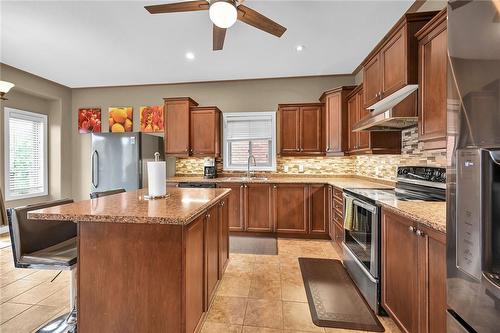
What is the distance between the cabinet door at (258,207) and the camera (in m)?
3.82

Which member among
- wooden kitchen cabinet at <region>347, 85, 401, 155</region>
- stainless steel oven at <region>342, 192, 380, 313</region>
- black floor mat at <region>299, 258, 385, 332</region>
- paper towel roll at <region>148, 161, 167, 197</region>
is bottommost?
black floor mat at <region>299, 258, 385, 332</region>

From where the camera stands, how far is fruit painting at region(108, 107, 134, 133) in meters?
4.79

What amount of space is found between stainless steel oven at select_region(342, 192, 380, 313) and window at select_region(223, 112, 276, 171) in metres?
2.02

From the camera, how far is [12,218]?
1535 mm

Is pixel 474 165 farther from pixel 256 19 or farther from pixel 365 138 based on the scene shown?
pixel 365 138

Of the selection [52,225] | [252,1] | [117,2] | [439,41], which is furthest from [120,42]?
[439,41]

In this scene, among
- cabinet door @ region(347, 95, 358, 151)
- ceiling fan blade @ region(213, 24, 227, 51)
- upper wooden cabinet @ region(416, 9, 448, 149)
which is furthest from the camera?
cabinet door @ region(347, 95, 358, 151)

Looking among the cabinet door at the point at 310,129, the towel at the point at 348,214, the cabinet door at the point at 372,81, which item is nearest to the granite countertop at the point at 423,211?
the towel at the point at 348,214

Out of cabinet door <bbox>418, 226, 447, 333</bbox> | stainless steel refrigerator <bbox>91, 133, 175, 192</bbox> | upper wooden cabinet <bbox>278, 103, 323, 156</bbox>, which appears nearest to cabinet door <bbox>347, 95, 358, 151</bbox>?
upper wooden cabinet <bbox>278, 103, 323, 156</bbox>

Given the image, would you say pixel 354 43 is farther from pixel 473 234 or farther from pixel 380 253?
pixel 473 234

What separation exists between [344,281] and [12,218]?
2845mm

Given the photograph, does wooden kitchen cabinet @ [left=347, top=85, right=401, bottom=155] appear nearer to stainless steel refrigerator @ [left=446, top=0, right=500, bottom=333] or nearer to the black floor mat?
the black floor mat

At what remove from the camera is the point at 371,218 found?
2016 millimetres

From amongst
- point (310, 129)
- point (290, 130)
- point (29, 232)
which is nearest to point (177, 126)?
point (290, 130)
